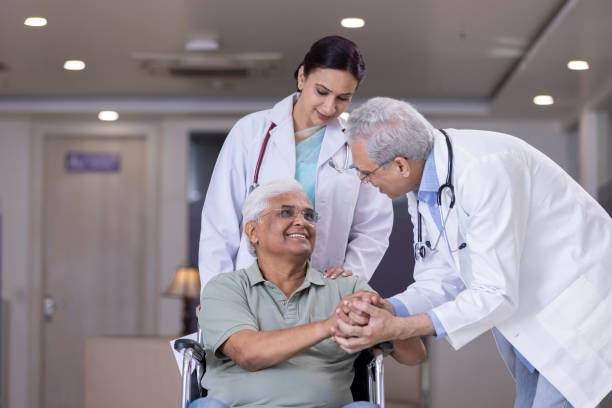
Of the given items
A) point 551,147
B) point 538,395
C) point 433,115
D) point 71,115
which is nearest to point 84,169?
point 71,115

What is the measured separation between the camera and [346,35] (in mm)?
5477

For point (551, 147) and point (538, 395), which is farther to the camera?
point (551, 147)

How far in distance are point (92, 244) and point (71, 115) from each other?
1161 millimetres

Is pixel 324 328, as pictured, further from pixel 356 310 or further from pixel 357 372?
pixel 357 372

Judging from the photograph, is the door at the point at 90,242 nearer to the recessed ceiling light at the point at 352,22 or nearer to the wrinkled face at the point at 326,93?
the recessed ceiling light at the point at 352,22

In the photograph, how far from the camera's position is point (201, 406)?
2.37 meters

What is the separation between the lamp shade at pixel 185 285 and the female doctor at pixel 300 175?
394cm

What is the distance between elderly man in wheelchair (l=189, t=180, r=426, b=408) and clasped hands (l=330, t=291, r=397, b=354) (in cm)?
2

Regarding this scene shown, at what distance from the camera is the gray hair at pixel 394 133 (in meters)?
2.29

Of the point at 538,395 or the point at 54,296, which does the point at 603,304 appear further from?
the point at 54,296

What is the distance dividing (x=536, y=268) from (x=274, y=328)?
762 mm

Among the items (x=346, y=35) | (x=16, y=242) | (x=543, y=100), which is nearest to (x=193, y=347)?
(x=346, y=35)

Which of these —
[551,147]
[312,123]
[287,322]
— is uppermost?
[551,147]

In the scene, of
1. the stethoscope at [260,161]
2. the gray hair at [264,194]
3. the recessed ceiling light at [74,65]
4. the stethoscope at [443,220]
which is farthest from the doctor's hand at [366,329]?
the recessed ceiling light at [74,65]
